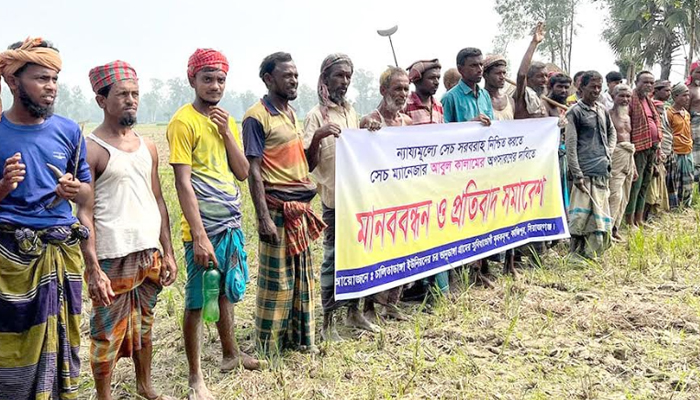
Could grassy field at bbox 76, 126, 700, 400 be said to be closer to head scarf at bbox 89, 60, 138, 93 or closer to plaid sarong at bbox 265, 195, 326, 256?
plaid sarong at bbox 265, 195, 326, 256

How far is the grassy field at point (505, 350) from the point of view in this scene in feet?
9.77

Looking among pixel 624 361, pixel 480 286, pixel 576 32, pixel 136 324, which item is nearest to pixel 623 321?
pixel 624 361

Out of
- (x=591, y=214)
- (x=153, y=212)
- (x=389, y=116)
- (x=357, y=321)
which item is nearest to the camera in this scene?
(x=153, y=212)

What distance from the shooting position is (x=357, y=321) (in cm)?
385

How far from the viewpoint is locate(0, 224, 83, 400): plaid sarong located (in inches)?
91.0

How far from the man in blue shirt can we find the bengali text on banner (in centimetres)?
14

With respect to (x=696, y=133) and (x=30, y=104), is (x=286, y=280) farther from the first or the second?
(x=696, y=133)

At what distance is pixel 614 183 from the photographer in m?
6.06

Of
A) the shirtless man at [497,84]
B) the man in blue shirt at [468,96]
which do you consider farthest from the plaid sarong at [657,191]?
the man in blue shirt at [468,96]

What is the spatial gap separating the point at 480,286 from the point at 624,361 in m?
1.54

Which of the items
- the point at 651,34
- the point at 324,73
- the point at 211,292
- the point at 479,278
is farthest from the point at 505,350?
the point at 651,34

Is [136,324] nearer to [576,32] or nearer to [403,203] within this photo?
[403,203]

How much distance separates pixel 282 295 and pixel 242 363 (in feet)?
1.38

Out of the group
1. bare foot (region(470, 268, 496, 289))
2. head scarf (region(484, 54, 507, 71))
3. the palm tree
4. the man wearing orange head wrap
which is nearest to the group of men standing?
the man wearing orange head wrap
